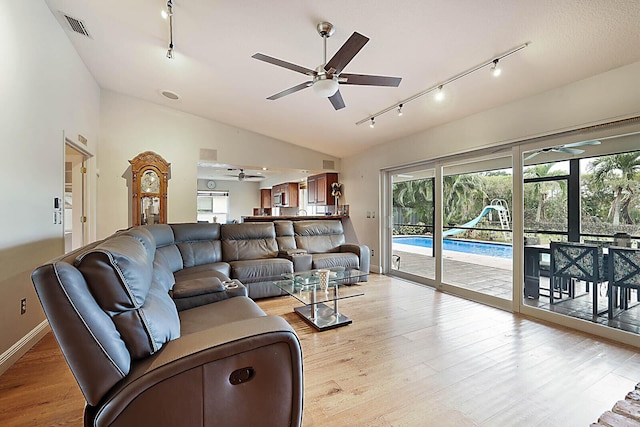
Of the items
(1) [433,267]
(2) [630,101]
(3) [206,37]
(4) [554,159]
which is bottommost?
(1) [433,267]

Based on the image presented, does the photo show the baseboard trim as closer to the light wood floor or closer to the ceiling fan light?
the light wood floor

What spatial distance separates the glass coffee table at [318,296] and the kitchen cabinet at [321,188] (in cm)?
341

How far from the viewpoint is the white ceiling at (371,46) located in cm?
224

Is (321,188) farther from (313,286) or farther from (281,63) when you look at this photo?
(281,63)

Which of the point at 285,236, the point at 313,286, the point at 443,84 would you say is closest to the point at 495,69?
the point at 443,84

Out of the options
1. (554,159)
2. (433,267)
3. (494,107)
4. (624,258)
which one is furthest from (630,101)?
(433,267)

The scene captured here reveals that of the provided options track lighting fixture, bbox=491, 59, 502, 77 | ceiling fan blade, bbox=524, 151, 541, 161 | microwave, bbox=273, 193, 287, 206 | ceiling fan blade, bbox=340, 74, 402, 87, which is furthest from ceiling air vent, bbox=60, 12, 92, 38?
microwave, bbox=273, 193, 287, 206

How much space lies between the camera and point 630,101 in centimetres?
257

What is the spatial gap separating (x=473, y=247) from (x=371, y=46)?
315cm

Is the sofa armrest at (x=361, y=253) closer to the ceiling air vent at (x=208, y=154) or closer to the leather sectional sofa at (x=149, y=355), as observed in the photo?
the ceiling air vent at (x=208, y=154)

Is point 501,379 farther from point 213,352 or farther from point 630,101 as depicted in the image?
point 630,101

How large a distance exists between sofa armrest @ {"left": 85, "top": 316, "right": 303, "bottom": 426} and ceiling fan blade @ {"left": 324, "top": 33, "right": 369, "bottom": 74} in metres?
1.84

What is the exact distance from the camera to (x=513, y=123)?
340 cm

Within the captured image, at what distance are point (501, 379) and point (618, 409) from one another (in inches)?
35.3
